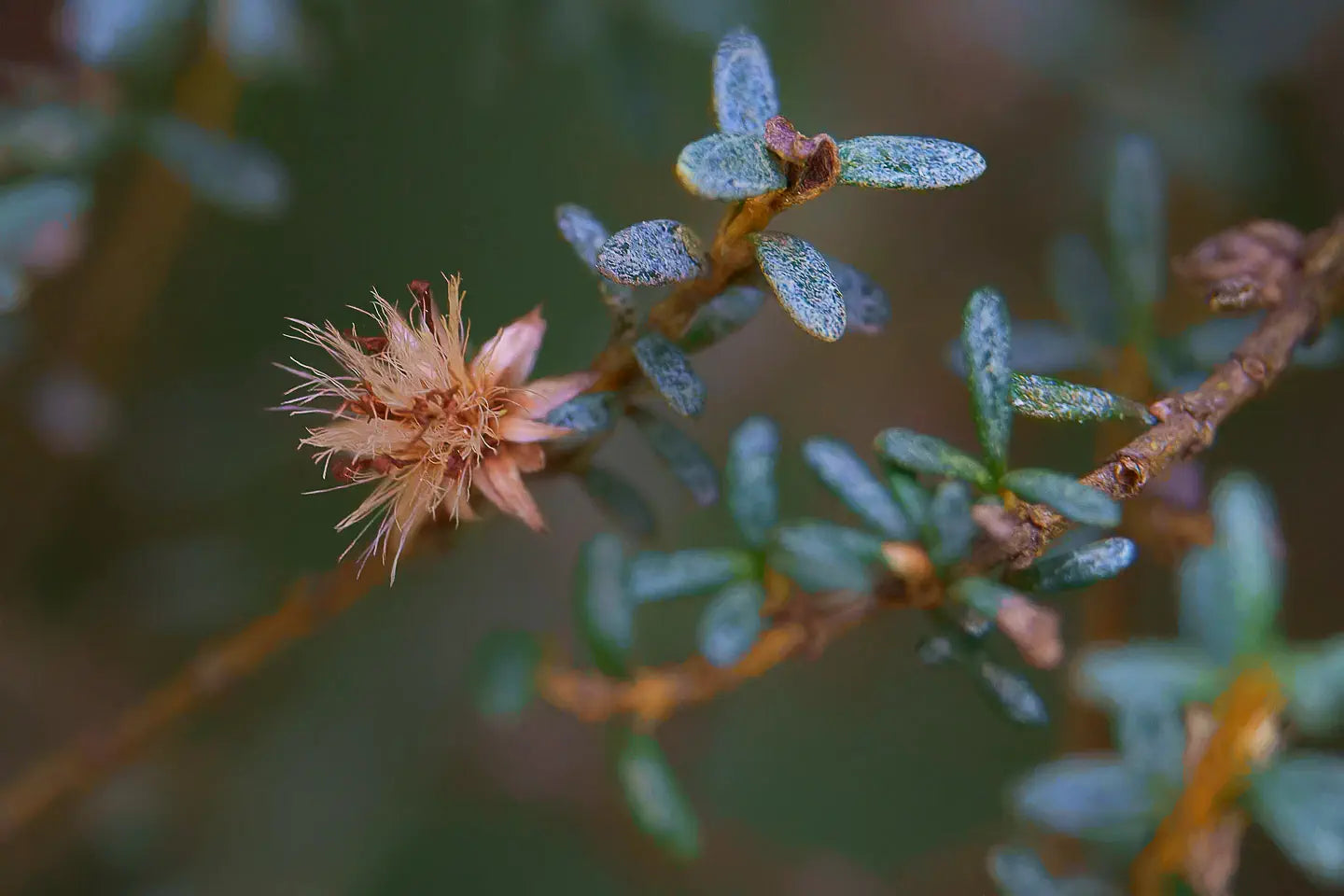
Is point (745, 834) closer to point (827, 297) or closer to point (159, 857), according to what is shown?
point (159, 857)

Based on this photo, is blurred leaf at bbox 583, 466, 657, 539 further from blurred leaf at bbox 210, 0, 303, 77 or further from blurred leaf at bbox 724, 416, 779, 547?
blurred leaf at bbox 210, 0, 303, 77

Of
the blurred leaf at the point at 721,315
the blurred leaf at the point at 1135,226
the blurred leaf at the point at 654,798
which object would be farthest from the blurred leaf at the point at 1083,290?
the blurred leaf at the point at 654,798

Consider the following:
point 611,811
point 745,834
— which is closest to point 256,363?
point 611,811

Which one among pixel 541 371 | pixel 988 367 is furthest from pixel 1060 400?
pixel 541 371

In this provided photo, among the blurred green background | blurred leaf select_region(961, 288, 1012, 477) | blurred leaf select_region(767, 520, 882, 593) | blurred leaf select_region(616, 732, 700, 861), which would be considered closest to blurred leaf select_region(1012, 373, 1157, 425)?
blurred leaf select_region(961, 288, 1012, 477)

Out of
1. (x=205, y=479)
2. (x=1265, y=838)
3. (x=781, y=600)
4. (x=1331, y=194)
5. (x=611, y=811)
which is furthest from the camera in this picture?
(x=611, y=811)
